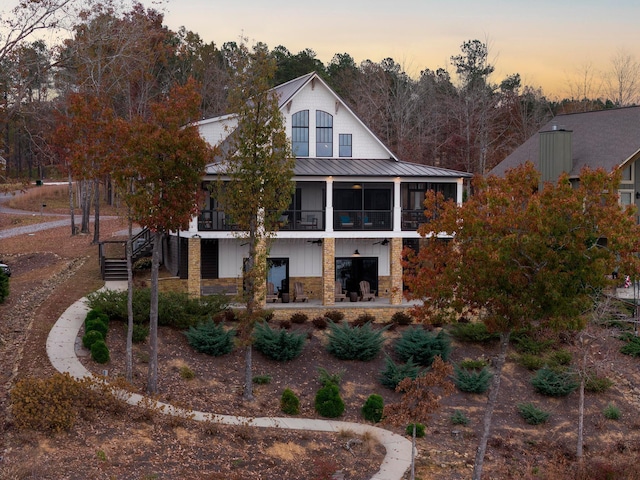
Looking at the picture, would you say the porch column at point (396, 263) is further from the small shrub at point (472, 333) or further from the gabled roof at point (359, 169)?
the small shrub at point (472, 333)

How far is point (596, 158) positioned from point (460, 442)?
63.6 feet

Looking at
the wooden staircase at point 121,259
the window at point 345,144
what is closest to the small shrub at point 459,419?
the window at point 345,144

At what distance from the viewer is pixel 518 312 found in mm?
14578

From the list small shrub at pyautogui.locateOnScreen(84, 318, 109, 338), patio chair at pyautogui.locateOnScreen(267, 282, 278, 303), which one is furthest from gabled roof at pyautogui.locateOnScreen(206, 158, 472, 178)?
small shrub at pyautogui.locateOnScreen(84, 318, 109, 338)

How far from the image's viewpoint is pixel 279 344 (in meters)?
22.6

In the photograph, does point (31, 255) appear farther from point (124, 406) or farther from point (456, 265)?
point (456, 265)

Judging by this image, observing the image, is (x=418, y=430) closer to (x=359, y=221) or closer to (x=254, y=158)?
(x=254, y=158)

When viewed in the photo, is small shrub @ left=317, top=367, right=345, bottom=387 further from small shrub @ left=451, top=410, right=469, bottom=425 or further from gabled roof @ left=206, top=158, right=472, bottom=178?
gabled roof @ left=206, top=158, right=472, bottom=178

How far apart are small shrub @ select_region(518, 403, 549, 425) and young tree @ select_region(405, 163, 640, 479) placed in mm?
6060

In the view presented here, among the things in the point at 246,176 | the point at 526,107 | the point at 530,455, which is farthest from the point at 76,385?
the point at 526,107

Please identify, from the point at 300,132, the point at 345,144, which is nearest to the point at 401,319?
the point at 345,144

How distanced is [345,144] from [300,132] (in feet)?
6.67

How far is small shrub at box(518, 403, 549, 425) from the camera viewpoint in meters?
20.4

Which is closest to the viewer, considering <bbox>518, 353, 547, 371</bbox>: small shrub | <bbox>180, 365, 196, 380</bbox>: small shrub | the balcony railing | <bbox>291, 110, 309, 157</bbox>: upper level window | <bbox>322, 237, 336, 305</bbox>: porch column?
<bbox>180, 365, 196, 380</bbox>: small shrub
